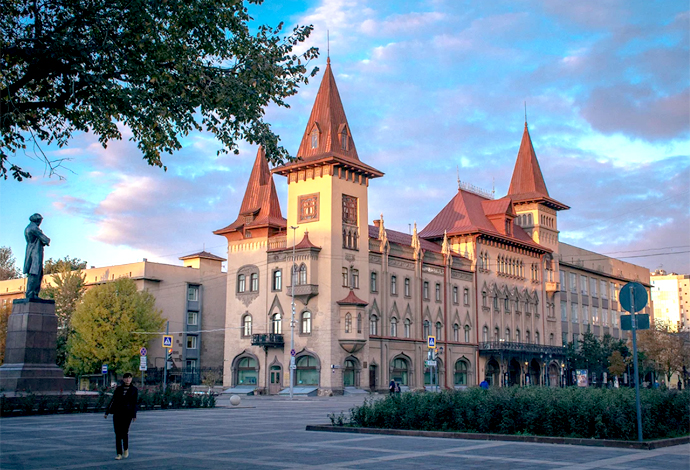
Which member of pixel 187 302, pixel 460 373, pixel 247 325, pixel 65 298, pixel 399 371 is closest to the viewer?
pixel 399 371

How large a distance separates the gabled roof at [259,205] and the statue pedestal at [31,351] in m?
38.6

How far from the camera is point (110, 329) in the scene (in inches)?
2552

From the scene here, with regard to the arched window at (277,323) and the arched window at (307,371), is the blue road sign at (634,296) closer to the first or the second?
the arched window at (307,371)

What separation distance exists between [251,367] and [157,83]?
52.1 metres

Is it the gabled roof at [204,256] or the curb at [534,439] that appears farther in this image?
the gabled roof at [204,256]

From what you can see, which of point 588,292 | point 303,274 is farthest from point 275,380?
point 588,292

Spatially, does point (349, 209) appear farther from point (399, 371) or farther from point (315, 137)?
point (399, 371)

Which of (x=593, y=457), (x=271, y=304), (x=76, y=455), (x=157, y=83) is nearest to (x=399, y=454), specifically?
(x=593, y=457)

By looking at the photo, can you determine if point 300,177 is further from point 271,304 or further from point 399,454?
point 399,454

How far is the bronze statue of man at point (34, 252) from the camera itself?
28094 millimetres

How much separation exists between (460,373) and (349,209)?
20.2 m

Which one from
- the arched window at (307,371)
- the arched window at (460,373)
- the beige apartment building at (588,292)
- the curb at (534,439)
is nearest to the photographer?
the curb at (534,439)

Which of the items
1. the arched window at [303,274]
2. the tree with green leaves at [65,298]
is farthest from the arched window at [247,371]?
the tree with green leaves at [65,298]

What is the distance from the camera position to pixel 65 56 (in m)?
12.6
